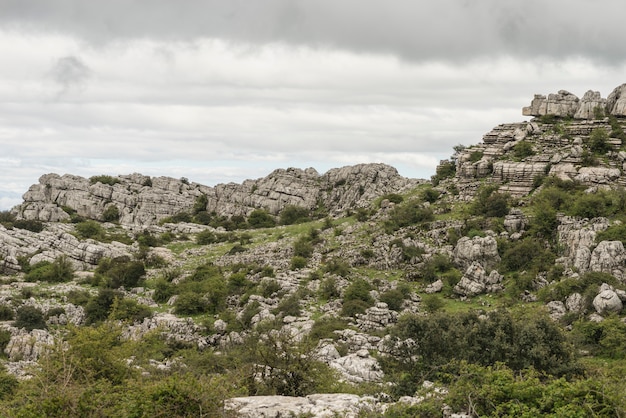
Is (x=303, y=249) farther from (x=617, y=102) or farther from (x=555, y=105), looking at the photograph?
(x=617, y=102)

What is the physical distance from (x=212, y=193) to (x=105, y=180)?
1579cm

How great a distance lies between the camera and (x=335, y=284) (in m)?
50.8

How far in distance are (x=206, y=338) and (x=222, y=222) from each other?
4861 cm

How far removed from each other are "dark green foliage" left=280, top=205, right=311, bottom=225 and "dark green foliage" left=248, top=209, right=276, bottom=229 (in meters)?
1.53

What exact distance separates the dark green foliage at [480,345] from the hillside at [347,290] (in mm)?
94

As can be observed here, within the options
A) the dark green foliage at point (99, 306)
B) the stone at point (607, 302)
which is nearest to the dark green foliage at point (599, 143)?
the stone at point (607, 302)

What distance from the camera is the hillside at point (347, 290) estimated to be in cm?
2156

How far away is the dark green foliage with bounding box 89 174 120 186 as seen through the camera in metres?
101

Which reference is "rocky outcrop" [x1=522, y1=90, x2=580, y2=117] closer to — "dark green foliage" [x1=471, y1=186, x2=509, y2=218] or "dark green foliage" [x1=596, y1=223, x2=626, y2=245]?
"dark green foliage" [x1=471, y1=186, x2=509, y2=218]

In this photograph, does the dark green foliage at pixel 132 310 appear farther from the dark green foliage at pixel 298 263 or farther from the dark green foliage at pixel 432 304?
the dark green foliage at pixel 432 304

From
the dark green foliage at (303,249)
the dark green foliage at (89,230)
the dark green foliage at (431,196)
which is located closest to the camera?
the dark green foliage at (303,249)

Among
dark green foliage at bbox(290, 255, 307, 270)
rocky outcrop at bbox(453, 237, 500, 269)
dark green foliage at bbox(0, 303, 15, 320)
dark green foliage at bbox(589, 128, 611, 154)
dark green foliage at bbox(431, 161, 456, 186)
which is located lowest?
dark green foliage at bbox(0, 303, 15, 320)

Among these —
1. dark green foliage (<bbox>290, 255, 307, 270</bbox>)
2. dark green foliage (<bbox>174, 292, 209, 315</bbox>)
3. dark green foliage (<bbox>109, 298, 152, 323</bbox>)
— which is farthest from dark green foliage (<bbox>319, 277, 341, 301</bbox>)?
dark green foliage (<bbox>109, 298, 152, 323</bbox>)

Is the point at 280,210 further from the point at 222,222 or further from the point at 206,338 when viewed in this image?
the point at 206,338
